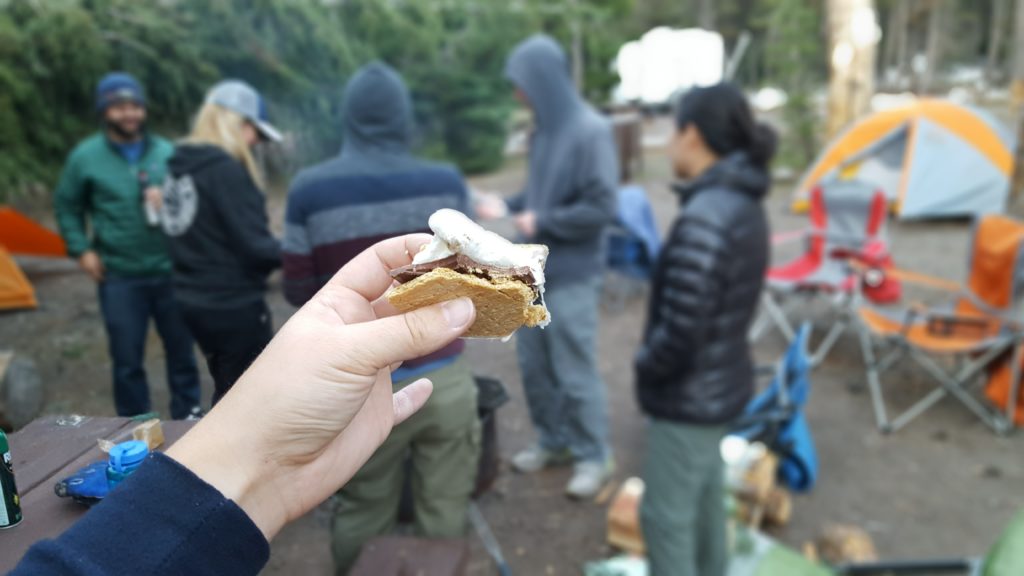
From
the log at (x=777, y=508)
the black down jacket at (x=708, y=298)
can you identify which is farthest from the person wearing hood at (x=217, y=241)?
the log at (x=777, y=508)

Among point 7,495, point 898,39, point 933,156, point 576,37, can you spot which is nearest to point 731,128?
point 7,495

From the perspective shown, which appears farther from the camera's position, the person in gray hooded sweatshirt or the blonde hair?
the person in gray hooded sweatshirt

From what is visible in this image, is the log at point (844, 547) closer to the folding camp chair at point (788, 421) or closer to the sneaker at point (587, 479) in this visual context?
the folding camp chair at point (788, 421)

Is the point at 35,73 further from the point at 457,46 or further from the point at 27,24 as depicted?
the point at 457,46

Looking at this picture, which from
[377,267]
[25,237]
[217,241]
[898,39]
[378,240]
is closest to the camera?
[377,267]

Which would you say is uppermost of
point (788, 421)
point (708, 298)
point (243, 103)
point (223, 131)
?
point (243, 103)

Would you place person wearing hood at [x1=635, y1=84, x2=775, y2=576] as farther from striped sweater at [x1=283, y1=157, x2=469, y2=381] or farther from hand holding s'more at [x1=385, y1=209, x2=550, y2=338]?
hand holding s'more at [x1=385, y1=209, x2=550, y2=338]

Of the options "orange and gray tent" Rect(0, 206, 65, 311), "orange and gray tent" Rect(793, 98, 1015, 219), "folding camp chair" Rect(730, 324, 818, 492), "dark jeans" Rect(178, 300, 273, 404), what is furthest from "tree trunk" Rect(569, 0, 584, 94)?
"dark jeans" Rect(178, 300, 273, 404)

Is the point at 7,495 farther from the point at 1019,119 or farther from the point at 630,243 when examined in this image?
the point at 1019,119
